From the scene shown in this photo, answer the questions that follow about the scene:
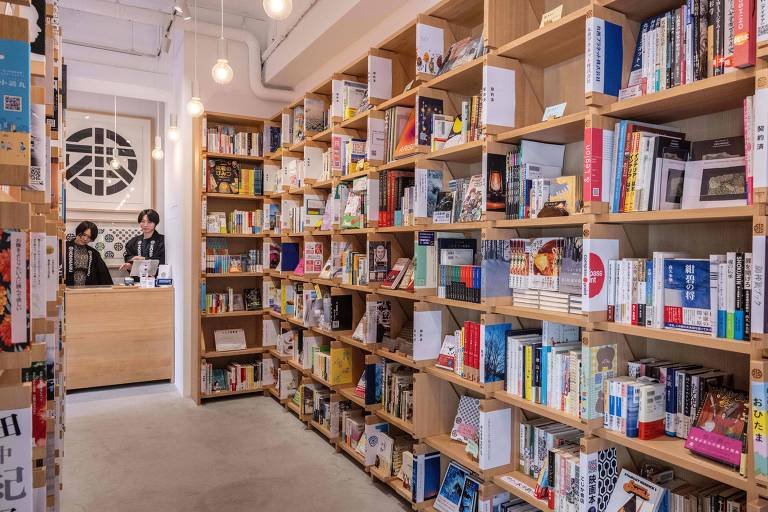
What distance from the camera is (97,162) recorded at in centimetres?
717

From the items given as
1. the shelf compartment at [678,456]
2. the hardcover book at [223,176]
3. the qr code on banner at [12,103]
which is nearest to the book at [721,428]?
the shelf compartment at [678,456]

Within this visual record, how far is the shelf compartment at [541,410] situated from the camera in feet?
6.51

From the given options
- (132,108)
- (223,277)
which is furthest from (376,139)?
(132,108)

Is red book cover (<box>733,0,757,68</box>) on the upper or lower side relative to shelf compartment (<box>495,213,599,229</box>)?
upper

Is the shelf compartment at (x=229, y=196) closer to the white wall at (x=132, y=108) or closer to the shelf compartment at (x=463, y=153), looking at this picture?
the white wall at (x=132, y=108)

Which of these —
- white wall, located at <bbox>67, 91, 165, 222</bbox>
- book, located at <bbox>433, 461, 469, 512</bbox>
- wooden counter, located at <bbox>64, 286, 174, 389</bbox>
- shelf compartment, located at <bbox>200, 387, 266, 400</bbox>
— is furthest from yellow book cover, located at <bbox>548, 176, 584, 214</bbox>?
white wall, located at <bbox>67, 91, 165, 222</bbox>

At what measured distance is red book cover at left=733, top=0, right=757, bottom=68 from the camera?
1487 millimetres

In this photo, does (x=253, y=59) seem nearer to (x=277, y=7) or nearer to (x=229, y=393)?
(x=277, y=7)

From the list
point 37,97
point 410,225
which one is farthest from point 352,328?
point 37,97

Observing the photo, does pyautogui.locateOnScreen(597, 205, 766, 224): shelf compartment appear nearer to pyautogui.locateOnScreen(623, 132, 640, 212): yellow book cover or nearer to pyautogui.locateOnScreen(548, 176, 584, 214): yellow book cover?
pyautogui.locateOnScreen(623, 132, 640, 212): yellow book cover

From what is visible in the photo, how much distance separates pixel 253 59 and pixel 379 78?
2.43m

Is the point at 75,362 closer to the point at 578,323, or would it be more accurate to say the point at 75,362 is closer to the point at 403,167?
the point at 403,167

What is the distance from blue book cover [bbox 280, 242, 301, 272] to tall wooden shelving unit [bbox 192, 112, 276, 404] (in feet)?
1.97

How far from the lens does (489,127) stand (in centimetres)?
242
